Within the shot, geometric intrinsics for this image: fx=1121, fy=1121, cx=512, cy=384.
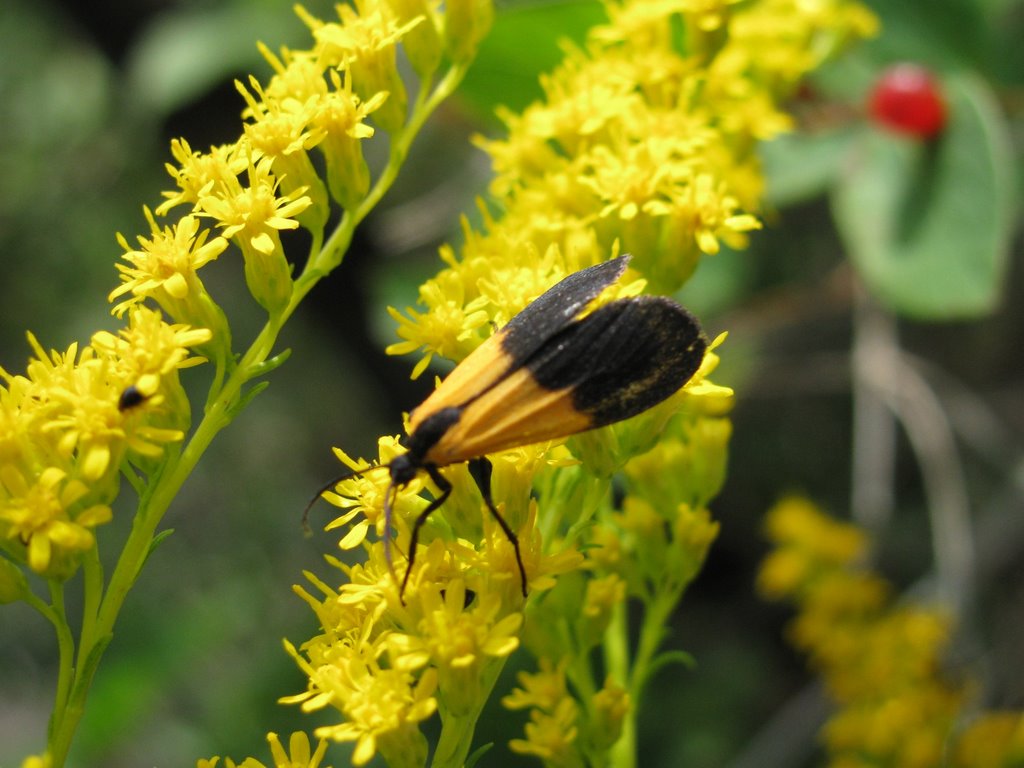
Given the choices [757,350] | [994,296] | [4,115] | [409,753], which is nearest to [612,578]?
[409,753]

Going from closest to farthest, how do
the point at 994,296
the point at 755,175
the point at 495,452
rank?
the point at 495,452 < the point at 755,175 < the point at 994,296

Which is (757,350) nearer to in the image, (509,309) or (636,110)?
(636,110)

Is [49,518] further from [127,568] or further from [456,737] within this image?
[456,737]

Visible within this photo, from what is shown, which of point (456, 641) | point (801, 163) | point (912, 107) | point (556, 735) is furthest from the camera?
point (801, 163)

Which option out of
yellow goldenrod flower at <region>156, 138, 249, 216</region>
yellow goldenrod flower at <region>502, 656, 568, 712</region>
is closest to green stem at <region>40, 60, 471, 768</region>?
yellow goldenrod flower at <region>156, 138, 249, 216</region>

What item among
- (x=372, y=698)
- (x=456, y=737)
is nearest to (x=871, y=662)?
(x=456, y=737)
